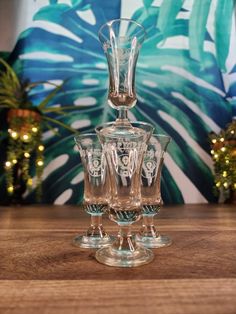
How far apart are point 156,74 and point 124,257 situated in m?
1.61

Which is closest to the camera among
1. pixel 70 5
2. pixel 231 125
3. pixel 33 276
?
pixel 33 276

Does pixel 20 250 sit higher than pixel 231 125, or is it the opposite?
pixel 231 125

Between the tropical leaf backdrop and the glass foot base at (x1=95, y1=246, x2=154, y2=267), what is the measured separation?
1.27m

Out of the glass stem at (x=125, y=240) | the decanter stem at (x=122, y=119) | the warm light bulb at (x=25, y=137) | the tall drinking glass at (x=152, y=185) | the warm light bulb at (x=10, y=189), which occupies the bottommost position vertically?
the warm light bulb at (x=10, y=189)

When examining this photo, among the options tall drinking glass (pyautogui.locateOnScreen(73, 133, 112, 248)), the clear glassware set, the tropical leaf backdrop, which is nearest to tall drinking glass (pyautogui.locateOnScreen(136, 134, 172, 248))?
the clear glassware set

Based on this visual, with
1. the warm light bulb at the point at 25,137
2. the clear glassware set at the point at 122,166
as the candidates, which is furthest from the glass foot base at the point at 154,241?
the warm light bulb at the point at 25,137

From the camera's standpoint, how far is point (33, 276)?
23.4 inches

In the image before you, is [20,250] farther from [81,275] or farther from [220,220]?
[220,220]

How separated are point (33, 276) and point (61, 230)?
0.45 meters

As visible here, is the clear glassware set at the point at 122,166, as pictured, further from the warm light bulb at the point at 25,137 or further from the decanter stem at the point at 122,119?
the warm light bulb at the point at 25,137

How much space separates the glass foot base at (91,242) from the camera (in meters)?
0.83

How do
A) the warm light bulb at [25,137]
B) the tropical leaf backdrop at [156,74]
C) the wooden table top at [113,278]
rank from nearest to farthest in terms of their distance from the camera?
the wooden table top at [113,278] < the warm light bulb at [25,137] < the tropical leaf backdrop at [156,74]

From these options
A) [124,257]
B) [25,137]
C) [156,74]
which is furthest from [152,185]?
[156,74]

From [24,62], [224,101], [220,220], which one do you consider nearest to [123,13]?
[24,62]
